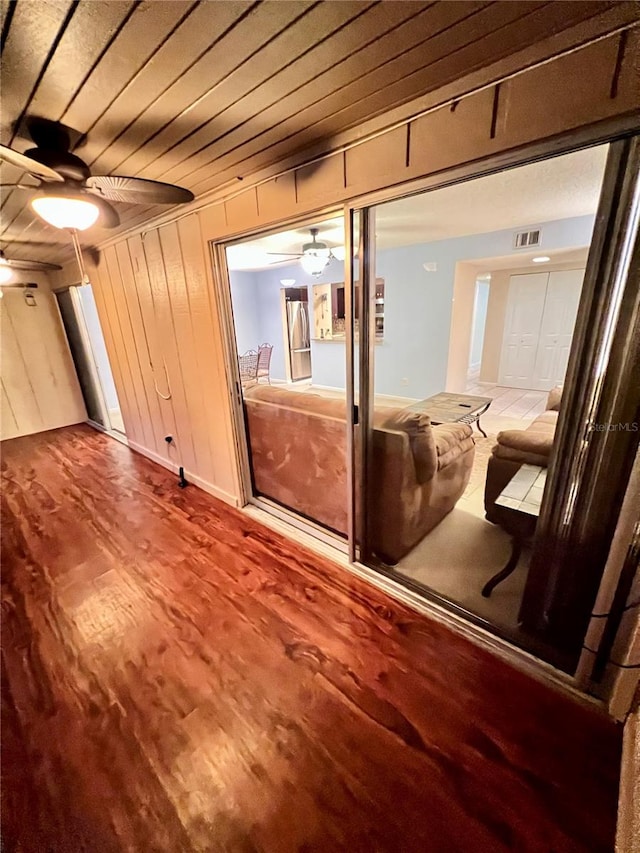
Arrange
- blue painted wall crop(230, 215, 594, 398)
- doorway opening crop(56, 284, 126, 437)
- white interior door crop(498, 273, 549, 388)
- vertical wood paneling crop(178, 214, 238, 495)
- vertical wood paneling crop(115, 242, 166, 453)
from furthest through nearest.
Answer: doorway opening crop(56, 284, 126, 437)
blue painted wall crop(230, 215, 594, 398)
white interior door crop(498, 273, 549, 388)
vertical wood paneling crop(115, 242, 166, 453)
vertical wood paneling crop(178, 214, 238, 495)

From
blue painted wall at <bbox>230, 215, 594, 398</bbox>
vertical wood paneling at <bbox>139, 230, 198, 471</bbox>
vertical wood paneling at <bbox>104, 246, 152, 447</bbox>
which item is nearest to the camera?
vertical wood paneling at <bbox>139, 230, 198, 471</bbox>

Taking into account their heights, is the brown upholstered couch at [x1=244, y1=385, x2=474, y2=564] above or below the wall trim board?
below

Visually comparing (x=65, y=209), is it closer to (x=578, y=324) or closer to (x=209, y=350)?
(x=209, y=350)

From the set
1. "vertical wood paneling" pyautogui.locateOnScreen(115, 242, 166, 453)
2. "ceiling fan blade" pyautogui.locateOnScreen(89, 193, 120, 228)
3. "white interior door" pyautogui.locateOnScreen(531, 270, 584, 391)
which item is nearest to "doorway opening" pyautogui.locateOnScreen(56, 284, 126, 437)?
"vertical wood paneling" pyautogui.locateOnScreen(115, 242, 166, 453)

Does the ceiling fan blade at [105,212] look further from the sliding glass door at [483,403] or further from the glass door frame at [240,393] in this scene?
the sliding glass door at [483,403]

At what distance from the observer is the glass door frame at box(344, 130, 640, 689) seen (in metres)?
0.98

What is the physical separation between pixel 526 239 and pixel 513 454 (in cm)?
299

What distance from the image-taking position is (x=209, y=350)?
2428 millimetres

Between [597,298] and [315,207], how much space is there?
1.20m

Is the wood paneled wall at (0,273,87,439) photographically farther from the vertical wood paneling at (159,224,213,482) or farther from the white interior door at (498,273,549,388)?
the white interior door at (498,273,549,388)

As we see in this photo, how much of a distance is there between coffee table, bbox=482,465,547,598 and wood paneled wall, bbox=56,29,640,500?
137cm

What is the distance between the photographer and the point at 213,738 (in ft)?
4.14

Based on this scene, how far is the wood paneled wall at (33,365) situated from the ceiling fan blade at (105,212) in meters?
3.97

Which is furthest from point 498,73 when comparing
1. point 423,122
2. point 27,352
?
point 27,352
